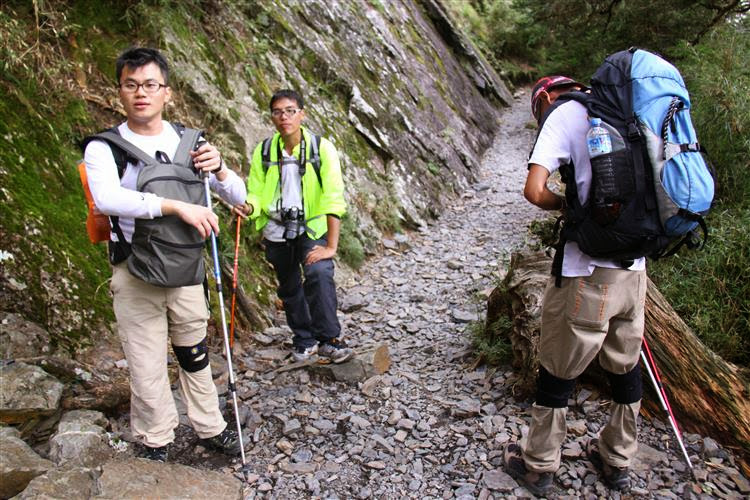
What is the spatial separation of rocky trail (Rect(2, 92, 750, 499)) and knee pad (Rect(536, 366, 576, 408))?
670 mm

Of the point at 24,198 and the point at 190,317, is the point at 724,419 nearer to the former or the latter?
the point at 190,317

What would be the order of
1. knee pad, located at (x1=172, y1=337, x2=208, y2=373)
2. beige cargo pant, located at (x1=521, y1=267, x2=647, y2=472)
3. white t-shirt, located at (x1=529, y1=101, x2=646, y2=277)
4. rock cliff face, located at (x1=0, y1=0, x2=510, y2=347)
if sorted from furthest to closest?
1. rock cliff face, located at (x1=0, y1=0, x2=510, y2=347)
2. knee pad, located at (x1=172, y1=337, x2=208, y2=373)
3. beige cargo pant, located at (x1=521, y1=267, x2=647, y2=472)
4. white t-shirt, located at (x1=529, y1=101, x2=646, y2=277)

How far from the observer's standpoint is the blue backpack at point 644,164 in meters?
2.51

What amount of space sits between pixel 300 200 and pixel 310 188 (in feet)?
0.49

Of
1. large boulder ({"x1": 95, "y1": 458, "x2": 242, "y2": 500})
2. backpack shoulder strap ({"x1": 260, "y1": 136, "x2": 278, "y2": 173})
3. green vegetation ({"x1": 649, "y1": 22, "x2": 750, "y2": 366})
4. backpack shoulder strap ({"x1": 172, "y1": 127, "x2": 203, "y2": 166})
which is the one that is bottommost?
green vegetation ({"x1": 649, "y1": 22, "x2": 750, "y2": 366})

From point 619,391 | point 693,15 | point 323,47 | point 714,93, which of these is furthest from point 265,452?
point 693,15

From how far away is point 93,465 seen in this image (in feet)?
10.9

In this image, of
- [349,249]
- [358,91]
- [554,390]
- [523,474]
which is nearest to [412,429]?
[523,474]

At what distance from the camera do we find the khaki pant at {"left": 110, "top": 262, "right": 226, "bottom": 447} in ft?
10.6

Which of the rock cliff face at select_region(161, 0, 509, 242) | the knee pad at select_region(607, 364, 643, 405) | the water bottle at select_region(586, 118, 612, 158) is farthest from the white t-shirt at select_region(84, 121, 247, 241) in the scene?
the rock cliff face at select_region(161, 0, 509, 242)

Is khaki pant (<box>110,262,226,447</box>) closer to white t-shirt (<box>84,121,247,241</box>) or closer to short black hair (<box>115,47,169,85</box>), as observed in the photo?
white t-shirt (<box>84,121,247,241</box>)

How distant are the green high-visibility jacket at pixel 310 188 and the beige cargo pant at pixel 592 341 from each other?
2.30 metres

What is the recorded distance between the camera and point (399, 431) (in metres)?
4.07

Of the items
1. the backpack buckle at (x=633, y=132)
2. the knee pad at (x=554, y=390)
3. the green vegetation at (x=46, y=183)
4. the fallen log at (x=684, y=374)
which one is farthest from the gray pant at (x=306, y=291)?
the backpack buckle at (x=633, y=132)
